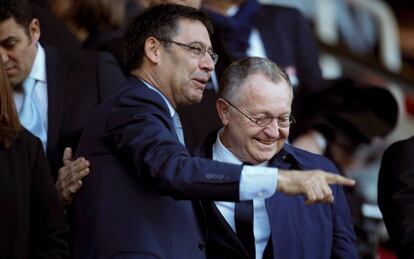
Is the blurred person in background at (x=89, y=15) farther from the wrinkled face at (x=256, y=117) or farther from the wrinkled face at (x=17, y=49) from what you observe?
the wrinkled face at (x=256, y=117)

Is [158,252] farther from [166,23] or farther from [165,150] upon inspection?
[166,23]

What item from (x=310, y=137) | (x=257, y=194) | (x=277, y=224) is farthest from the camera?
(x=310, y=137)

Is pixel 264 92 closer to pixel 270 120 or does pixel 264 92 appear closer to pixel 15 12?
pixel 270 120

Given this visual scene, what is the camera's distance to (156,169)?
183 inches

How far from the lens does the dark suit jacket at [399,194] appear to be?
213 inches

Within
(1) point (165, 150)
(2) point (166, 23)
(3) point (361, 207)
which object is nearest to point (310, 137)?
(3) point (361, 207)

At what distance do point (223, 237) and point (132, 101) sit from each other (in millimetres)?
692

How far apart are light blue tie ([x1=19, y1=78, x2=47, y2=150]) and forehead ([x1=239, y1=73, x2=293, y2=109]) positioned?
2.98 ft

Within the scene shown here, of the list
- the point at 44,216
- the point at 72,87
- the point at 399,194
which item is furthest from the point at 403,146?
the point at 44,216

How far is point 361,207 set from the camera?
22.7ft

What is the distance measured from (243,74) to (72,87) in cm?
87

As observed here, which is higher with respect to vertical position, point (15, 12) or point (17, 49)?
point (15, 12)

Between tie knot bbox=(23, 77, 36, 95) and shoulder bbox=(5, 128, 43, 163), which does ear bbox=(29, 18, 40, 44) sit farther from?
shoulder bbox=(5, 128, 43, 163)

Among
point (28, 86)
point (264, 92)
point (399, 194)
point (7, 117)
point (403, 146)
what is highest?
point (7, 117)
